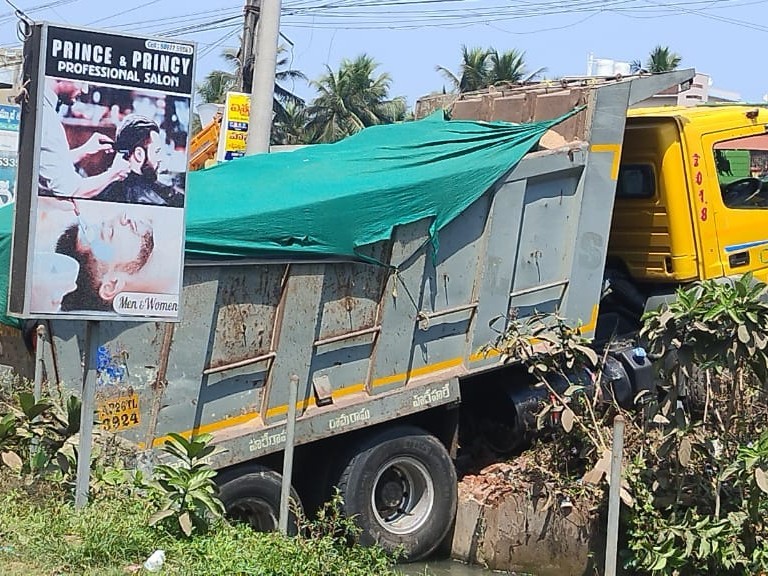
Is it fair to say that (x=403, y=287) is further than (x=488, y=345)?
No

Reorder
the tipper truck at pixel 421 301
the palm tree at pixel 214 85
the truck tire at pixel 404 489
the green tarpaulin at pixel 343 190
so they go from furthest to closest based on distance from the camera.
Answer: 1. the palm tree at pixel 214 85
2. the truck tire at pixel 404 489
3. the green tarpaulin at pixel 343 190
4. the tipper truck at pixel 421 301

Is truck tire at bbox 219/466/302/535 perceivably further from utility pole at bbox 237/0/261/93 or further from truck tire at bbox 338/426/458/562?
utility pole at bbox 237/0/261/93

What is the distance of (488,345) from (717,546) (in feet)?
6.71

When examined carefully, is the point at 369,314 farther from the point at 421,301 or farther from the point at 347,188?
the point at 347,188

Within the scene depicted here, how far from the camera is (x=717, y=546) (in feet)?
19.9

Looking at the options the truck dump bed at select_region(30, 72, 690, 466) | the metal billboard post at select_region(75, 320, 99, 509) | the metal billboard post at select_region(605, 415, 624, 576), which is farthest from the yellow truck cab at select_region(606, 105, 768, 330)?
the metal billboard post at select_region(75, 320, 99, 509)

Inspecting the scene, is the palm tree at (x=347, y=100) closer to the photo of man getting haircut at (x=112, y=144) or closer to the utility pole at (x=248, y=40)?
the utility pole at (x=248, y=40)

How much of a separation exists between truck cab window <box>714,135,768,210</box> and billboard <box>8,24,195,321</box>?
507 cm

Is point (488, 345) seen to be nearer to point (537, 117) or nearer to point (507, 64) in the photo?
point (537, 117)

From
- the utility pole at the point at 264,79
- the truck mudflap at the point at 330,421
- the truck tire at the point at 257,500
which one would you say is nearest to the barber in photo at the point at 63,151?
the truck mudflap at the point at 330,421

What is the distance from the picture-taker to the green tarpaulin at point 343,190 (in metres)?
6.13

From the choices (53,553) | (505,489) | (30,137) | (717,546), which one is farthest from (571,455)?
(30,137)

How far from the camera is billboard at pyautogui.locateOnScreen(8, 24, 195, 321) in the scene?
14.7 ft

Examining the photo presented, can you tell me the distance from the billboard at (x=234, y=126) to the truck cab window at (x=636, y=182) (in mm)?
7655
